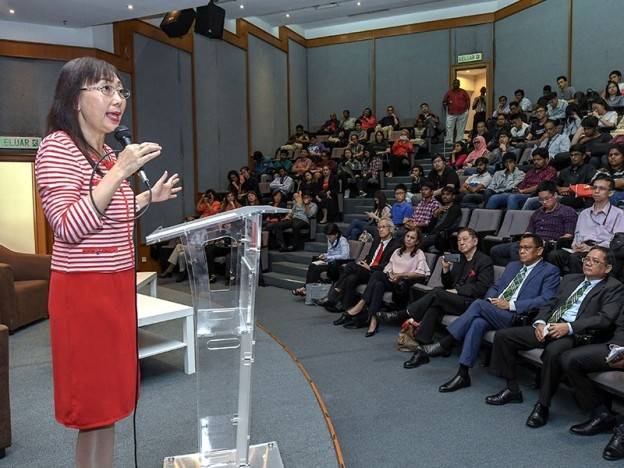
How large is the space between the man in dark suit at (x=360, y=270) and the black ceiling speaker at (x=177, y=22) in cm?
434

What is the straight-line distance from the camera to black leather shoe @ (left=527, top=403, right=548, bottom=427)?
9.53 feet

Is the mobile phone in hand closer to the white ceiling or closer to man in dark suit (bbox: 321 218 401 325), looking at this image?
man in dark suit (bbox: 321 218 401 325)

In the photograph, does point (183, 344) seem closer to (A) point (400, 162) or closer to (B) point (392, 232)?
(B) point (392, 232)

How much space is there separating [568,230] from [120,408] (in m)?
4.59

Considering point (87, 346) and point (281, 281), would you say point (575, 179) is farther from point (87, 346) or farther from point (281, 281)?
point (87, 346)

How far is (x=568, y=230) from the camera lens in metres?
4.95

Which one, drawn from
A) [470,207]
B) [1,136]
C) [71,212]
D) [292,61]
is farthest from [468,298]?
[292,61]

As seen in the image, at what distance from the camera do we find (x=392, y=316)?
4.93 metres

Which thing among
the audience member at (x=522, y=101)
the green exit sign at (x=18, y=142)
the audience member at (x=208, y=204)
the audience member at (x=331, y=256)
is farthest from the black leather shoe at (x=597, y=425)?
the audience member at (x=522, y=101)

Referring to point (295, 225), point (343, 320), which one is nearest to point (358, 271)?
point (343, 320)

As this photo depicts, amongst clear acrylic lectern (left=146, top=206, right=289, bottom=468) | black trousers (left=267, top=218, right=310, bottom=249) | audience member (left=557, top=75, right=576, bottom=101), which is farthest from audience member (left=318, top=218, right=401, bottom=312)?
audience member (left=557, top=75, right=576, bottom=101)

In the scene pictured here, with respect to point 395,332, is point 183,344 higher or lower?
higher

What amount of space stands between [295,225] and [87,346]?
686cm

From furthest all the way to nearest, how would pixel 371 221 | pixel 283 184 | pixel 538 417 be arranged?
pixel 283 184 → pixel 371 221 → pixel 538 417
